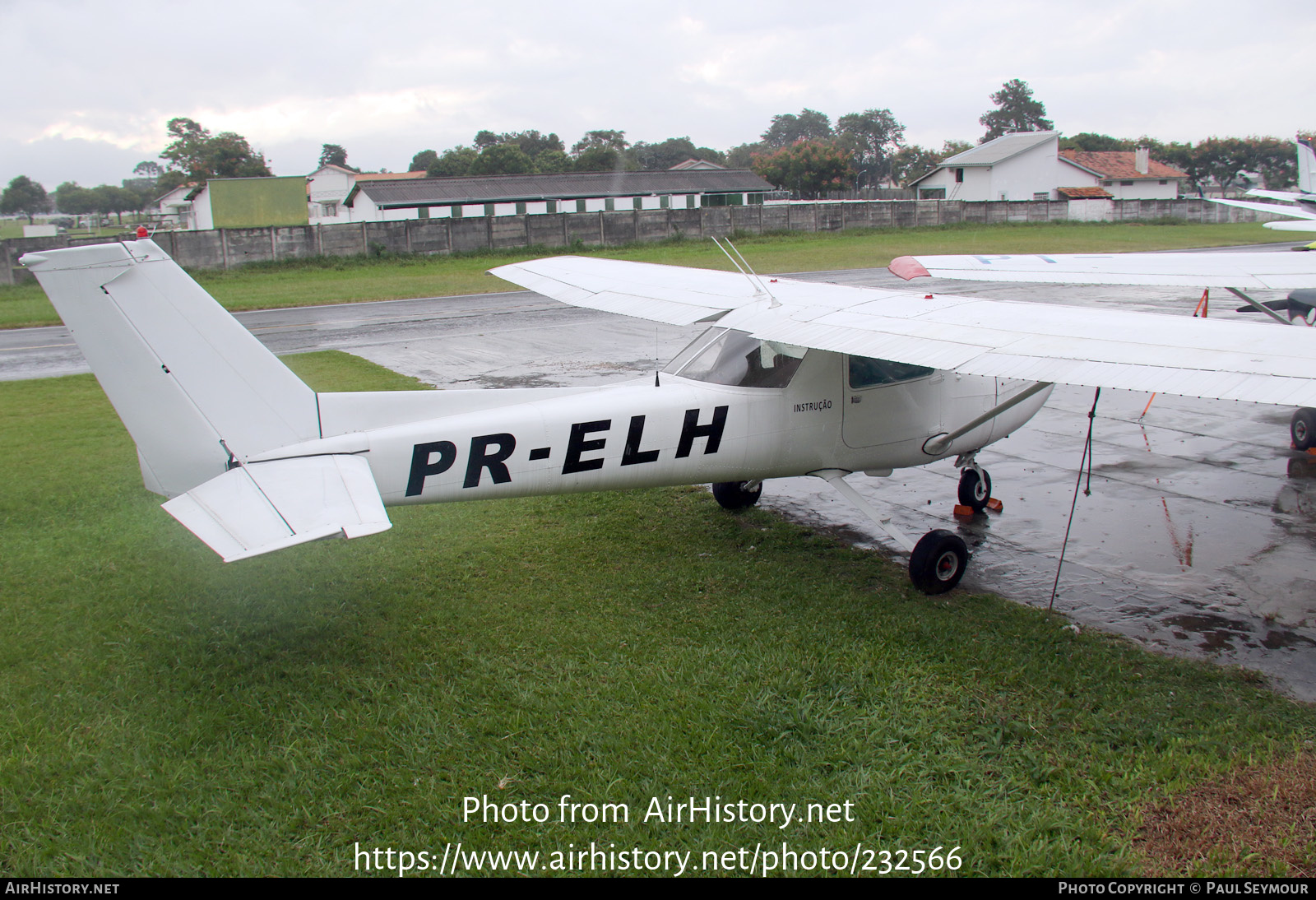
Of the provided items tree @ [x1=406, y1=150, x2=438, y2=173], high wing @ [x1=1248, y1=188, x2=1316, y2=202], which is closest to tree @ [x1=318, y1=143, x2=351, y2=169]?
tree @ [x1=406, y1=150, x2=438, y2=173]

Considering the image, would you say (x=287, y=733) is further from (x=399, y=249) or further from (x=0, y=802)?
(x=399, y=249)

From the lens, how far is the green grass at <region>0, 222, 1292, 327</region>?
31500 millimetres

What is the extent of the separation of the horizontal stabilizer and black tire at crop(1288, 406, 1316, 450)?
11260mm

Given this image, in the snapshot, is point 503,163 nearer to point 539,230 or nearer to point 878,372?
point 539,230

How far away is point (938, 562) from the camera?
7223mm

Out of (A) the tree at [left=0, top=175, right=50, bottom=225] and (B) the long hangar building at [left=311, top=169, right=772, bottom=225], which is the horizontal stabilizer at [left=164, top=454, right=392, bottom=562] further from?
(A) the tree at [left=0, top=175, right=50, bottom=225]

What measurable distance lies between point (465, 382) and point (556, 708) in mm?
11408

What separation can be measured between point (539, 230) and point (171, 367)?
37591mm

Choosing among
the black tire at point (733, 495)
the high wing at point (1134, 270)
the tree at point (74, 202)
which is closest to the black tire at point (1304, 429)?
the high wing at point (1134, 270)

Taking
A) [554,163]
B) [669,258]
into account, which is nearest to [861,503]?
[669,258]

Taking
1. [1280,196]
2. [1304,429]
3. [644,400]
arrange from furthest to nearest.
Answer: [1280,196] < [1304,429] < [644,400]

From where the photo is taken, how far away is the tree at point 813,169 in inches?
3273

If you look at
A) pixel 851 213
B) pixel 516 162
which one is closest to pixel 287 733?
pixel 851 213

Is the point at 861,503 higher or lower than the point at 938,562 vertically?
higher
